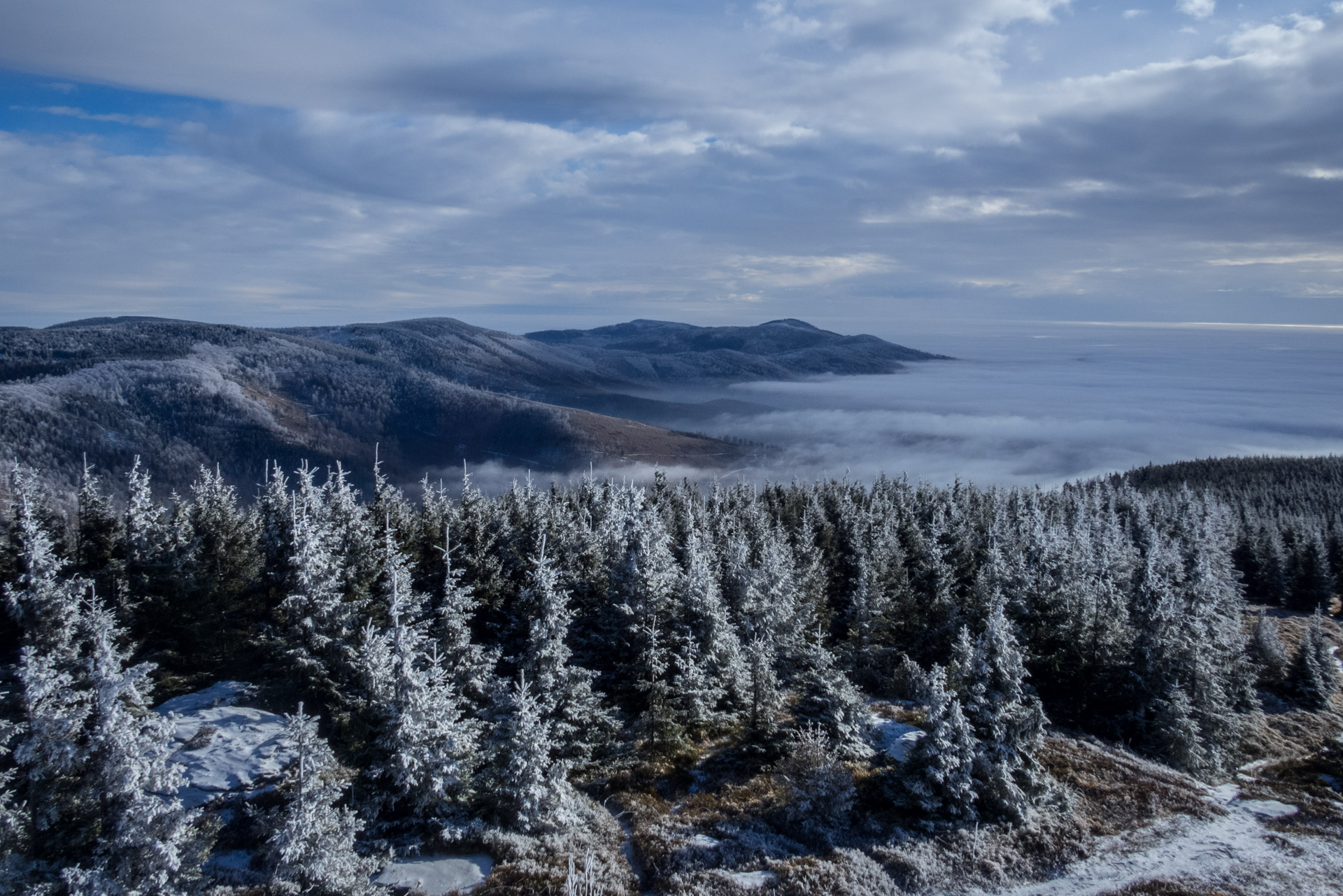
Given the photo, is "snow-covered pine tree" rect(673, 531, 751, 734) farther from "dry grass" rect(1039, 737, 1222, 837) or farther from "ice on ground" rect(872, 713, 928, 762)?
"dry grass" rect(1039, 737, 1222, 837)

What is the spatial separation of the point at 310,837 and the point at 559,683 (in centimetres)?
1081

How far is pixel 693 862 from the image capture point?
26562 mm

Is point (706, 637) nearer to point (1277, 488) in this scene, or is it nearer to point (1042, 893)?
point (1042, 893)

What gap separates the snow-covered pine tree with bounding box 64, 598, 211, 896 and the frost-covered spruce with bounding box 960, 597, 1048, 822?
27.7 meters

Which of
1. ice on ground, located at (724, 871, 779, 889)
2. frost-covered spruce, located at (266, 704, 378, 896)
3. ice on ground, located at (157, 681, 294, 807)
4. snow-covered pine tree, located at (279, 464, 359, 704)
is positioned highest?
snow-covered pine tree, located at (279, 464, 359, 704)

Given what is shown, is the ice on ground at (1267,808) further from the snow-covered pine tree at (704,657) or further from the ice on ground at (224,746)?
the ice on ground at (224,746)

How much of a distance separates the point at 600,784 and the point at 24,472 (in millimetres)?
31159

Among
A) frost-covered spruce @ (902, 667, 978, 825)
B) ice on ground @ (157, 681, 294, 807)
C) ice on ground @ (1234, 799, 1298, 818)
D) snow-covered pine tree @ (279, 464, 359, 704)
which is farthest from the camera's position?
ice on ground @ (1234, 799, 1298, 818)

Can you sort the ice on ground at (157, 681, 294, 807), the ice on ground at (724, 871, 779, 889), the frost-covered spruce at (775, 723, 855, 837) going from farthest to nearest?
the frost-covered spruce at (775, 723, 855, 837) → the ice on ground at (157, 681, 294, 807) → the ice on ground at (724, 871, 779, 889)

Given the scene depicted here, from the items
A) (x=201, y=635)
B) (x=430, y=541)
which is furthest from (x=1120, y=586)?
(x=201, y=635)

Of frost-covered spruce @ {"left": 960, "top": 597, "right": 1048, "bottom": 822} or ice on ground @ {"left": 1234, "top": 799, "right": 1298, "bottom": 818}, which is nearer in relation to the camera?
frost-covered spruce @ {"left": 960, "top": 597, "right": 1048, "bottom": 822}

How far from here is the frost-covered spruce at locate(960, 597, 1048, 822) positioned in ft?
92.5

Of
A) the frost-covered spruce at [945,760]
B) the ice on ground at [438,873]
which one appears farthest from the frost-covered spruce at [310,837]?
the frost-covered spruce at [945,760]

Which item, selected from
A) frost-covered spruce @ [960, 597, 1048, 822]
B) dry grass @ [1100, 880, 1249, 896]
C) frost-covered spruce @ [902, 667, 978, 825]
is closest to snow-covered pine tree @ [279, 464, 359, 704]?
frost-covered spruce @ [902, 667, 978, 825]
